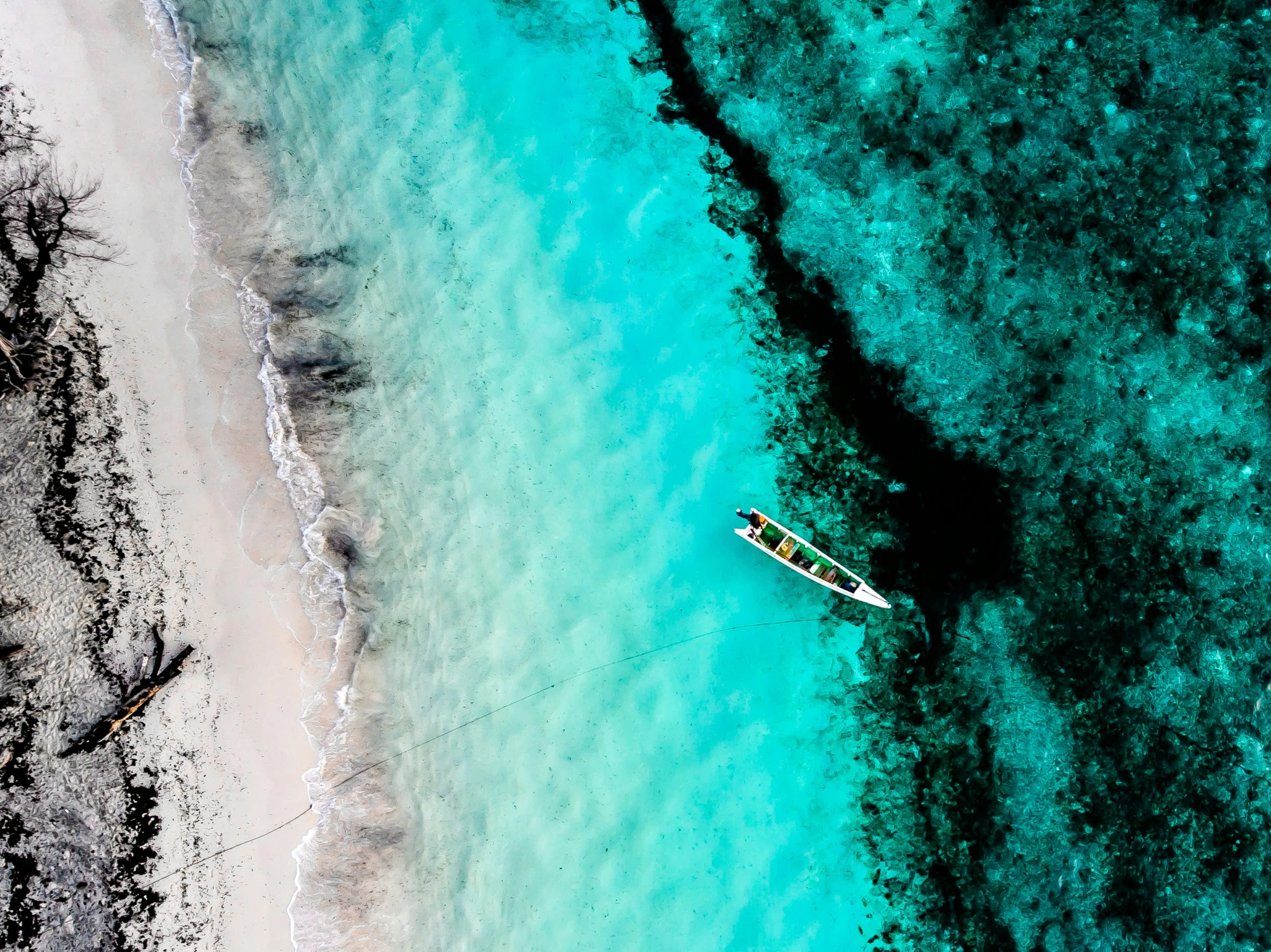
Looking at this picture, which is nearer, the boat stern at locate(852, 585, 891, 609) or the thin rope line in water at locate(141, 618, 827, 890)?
the thin rope line in water at locate(141, 618, 827, 890)

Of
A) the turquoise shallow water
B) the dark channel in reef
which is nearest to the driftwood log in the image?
the turquoise shallow water

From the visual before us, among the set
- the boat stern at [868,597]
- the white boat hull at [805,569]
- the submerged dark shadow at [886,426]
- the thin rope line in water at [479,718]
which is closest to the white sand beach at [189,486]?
the thin rope line in water at [479,718]

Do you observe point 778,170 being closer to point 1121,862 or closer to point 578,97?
point 578,97

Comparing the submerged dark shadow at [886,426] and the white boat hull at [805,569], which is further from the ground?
the submerged dark shadow at [886,426]

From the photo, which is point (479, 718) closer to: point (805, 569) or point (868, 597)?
point (805, 569)

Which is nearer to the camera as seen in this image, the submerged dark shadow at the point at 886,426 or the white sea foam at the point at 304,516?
the white sea foam at the point at 304,516

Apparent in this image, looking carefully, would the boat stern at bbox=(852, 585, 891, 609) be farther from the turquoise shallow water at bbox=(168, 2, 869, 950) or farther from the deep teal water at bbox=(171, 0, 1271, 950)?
the turquoise shallow water at bbox=(168, 2, 869, 950)

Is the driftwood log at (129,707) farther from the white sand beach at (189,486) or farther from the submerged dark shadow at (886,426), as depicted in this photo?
the submerged dark shadow at (886,426)

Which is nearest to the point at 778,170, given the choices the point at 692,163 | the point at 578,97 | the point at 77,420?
the point at 692,163
